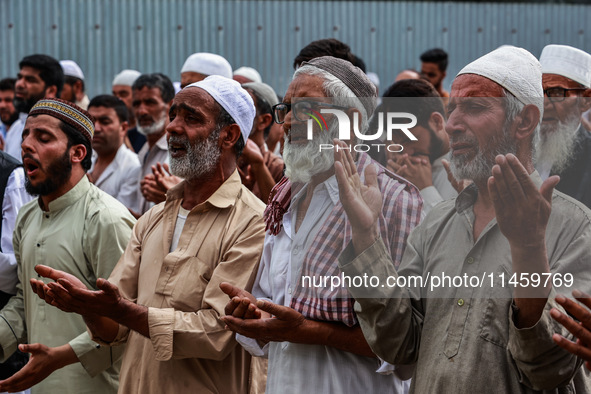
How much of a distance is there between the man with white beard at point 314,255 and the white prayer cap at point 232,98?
21.6 inches

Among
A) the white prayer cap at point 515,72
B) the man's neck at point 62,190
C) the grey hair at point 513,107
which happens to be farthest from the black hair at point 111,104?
the grey hair at point 513,107

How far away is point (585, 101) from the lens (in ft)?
13.3

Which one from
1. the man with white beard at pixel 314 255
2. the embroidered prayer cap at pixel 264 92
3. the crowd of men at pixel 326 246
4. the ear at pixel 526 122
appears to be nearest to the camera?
the crowd of men at pixel 326 246

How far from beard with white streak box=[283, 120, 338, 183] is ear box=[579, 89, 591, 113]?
4.75ft

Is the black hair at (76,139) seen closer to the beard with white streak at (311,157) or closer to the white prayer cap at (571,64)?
the beard with white streak at (311,157)

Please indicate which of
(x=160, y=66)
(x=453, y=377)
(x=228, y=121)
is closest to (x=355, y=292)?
(x=453, y=377)

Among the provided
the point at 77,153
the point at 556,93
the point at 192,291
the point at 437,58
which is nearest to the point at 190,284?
the point at 192,291

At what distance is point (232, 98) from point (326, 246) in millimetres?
1136

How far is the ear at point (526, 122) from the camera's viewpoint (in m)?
2.40

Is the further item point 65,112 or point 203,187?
point 65,112

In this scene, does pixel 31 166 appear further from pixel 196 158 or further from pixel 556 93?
pixel 556 93

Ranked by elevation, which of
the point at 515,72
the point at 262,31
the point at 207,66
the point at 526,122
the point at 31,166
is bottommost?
the point at 262,31

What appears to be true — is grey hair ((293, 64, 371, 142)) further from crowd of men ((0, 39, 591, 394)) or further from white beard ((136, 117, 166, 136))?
white beard ((136, 117, 166, 136))

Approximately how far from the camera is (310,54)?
4309mm
